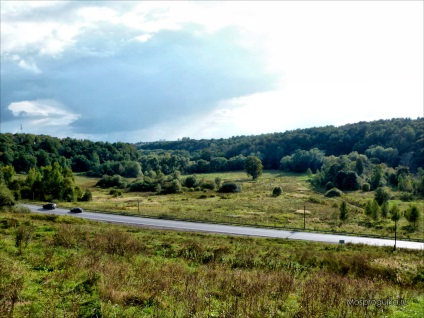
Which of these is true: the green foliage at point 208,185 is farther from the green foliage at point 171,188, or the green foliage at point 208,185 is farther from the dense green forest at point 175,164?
the green foliage at point 171,188

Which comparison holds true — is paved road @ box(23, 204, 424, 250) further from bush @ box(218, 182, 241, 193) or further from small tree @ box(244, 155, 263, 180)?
small tree @ box(244, 155, 263, 180)

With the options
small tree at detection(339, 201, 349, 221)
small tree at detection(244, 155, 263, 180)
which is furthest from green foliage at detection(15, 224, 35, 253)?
small tree at detection(244, 155, 263, 180)

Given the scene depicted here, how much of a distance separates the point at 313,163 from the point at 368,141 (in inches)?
1490

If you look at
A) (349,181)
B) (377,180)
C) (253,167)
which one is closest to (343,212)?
(349,181)

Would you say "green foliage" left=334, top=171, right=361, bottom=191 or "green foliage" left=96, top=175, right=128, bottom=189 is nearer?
"green foliage" left=334, top=171, right=361, bottom=191

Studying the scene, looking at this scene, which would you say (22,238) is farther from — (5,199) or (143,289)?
(5,199)

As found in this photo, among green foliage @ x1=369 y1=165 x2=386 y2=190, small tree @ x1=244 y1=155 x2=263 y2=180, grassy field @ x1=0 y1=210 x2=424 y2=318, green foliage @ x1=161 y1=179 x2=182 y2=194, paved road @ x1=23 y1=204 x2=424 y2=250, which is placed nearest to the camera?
grassy field @ x1=0 y1=210 x2=424 y2=318

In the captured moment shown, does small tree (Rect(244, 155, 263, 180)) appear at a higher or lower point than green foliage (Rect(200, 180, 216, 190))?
higher

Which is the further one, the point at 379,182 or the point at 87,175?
the point at 87,175

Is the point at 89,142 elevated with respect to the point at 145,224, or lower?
elevated

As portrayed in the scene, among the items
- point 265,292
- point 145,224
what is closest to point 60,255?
point 265,292

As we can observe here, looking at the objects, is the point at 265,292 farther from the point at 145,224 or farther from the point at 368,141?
the point at 368,141

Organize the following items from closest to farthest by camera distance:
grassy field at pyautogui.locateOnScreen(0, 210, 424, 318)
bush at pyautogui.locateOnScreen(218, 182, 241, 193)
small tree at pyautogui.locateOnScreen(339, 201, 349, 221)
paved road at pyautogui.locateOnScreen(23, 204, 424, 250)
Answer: grassy field at pyautogui.locateOnScreen(0, 210, 424, 318), paved road at pyautogui.locateOnScreen(23, 204, 424, 250), small tree at pyautogui.locateOnScreen(339, 201, 349, 221), bush at pyautogui.locateOnScreen(218, 182, 241, 193)

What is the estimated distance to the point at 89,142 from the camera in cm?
18588
